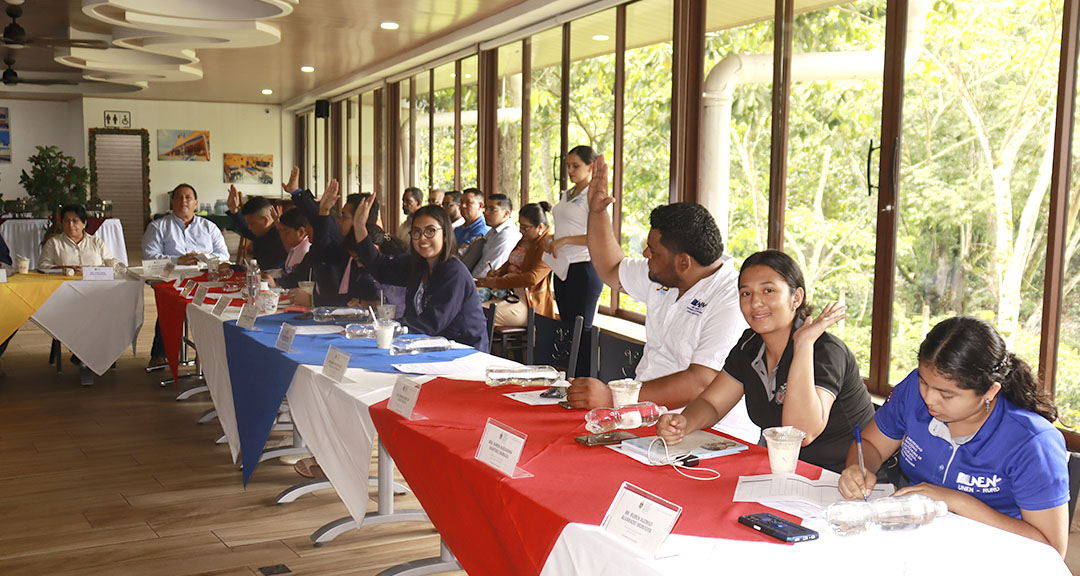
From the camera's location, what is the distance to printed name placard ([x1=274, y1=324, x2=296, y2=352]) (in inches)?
132

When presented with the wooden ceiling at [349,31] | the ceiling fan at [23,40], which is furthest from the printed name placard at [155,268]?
the wooden ceiling at [349,31]

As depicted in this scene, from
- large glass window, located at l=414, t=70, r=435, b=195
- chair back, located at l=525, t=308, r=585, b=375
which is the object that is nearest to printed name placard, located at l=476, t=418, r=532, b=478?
chair back, located at l=525, t=308, r=585, b=375

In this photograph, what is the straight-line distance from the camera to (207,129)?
16.2 meters

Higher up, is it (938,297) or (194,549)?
(938,297)

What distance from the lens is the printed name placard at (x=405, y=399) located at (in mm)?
2391

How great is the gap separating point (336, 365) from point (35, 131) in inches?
634

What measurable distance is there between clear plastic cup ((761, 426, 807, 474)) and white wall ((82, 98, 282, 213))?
15.6m

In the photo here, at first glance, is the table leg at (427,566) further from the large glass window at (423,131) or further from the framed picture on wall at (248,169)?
the framed picture on wall at (248,169)

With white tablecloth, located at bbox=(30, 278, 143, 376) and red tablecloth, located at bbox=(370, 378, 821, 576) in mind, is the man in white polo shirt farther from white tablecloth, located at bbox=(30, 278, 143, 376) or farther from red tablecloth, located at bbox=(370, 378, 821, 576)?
white tablecloth, located at bbox=(30, 278, 143, 376)

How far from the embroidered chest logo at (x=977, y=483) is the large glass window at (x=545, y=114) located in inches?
218

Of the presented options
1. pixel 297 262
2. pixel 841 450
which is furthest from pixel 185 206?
pixel 841 450

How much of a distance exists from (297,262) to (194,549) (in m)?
2.68

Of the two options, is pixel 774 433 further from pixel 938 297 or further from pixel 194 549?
pixel 938 297

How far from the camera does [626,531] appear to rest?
59.6 inches
